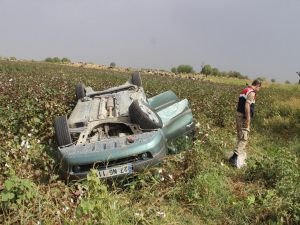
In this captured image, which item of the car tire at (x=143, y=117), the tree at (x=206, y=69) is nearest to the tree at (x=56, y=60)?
the tree at (x=206, y=69)

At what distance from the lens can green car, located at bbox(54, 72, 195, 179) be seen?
706 centimetres

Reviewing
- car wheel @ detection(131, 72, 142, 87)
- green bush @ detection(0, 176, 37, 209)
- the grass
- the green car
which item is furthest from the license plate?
car wheel @ detection(131, 72, 142, 87)

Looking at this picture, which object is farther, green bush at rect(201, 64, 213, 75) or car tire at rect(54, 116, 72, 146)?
green bush at rect(201, 64, 213, 75)

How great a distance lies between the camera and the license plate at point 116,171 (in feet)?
22.6

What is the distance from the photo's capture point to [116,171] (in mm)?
6906

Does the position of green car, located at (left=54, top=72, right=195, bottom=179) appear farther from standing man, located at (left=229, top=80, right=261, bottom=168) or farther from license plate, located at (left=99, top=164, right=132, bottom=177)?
standing man, located at (left=229, top=80, right=261, bottom=168)

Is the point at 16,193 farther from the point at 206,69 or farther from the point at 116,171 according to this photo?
the point at 206,69

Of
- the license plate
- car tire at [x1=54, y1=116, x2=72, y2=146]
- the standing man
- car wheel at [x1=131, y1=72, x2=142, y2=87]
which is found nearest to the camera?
the license plate

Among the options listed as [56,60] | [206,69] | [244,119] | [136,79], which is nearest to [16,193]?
[244,119]

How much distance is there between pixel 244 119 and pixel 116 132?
8.58 feet

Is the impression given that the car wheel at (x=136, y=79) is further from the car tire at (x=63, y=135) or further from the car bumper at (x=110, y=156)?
the car bumper at (x=110, y=156)

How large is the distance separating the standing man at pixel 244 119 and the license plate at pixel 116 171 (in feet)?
9.16

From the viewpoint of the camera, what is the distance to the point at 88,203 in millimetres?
4992

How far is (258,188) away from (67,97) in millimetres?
6565
